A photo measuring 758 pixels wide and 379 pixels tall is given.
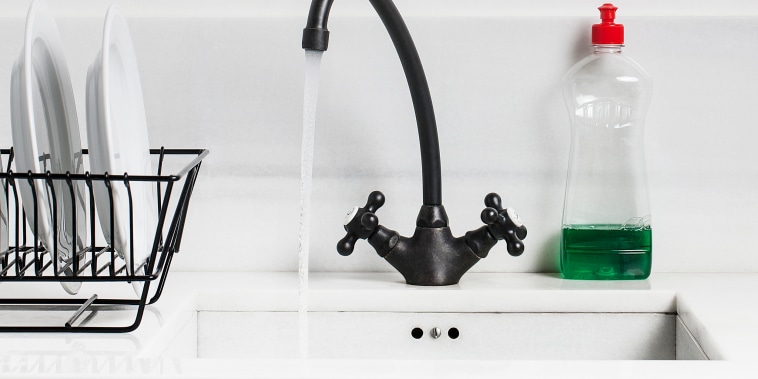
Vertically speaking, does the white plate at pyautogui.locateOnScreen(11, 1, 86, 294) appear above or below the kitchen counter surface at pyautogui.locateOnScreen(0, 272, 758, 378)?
above

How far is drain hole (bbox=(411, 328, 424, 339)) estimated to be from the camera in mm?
1027

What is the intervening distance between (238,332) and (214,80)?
344 mm

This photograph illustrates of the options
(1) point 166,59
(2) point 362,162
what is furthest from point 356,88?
(1) point 166,59

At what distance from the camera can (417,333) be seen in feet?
3.37

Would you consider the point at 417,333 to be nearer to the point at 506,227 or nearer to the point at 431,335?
the point at 431,335

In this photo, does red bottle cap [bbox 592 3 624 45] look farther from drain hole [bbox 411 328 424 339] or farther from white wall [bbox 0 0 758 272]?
drain hole [bbox 411 328 424 339]

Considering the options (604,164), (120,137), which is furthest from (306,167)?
(604,164)

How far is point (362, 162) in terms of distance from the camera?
1137 millimetres

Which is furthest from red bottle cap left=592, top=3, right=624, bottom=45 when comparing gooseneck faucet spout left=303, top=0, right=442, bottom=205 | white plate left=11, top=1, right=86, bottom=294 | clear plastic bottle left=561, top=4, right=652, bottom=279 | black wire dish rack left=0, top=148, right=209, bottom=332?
white plate left=11, top=1, right=86, bottom=294

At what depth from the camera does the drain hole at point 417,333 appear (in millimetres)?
1027

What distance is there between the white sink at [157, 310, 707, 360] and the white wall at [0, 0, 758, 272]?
5.2 inches

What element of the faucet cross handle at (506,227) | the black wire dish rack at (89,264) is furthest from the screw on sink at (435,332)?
the black wire dish rack at (89,264)

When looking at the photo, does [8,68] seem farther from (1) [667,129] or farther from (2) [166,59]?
(1) [667,129]

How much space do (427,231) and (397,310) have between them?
0.11 m
